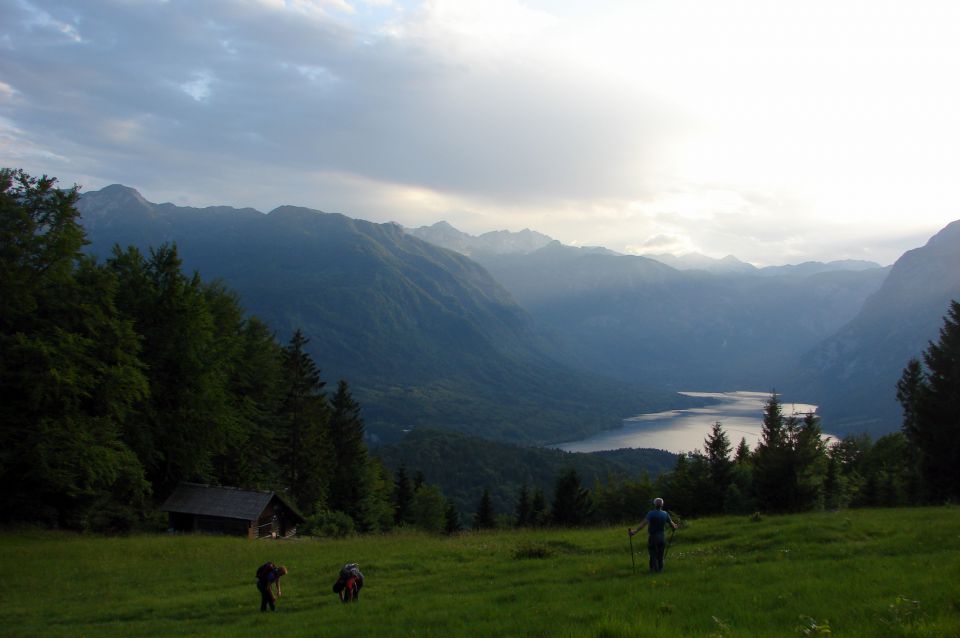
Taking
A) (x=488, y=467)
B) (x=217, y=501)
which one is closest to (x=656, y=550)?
(x=217, y=501)

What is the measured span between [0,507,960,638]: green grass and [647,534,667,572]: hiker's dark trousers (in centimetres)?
37

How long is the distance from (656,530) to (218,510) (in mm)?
31231

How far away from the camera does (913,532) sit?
60.1 feet

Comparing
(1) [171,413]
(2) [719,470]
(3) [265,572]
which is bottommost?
(2) [719,470]

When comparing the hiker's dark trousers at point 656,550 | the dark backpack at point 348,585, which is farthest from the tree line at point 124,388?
the hiker's dark trousers at point 656,550

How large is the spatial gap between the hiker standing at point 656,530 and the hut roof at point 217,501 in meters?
28.4

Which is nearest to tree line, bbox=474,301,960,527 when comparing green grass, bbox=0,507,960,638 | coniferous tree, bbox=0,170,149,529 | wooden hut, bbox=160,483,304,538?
green grass, bbox=0,507,960,638

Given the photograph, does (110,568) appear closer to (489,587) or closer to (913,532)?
(489,587)

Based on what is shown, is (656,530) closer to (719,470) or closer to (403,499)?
(719,470)

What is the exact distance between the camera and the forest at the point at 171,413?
101 ft

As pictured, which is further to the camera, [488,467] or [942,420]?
[488,467]

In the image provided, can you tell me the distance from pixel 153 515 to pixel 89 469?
31.6 ft

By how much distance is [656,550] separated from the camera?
16109 mm

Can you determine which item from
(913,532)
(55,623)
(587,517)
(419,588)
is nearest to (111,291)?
(55,623)
